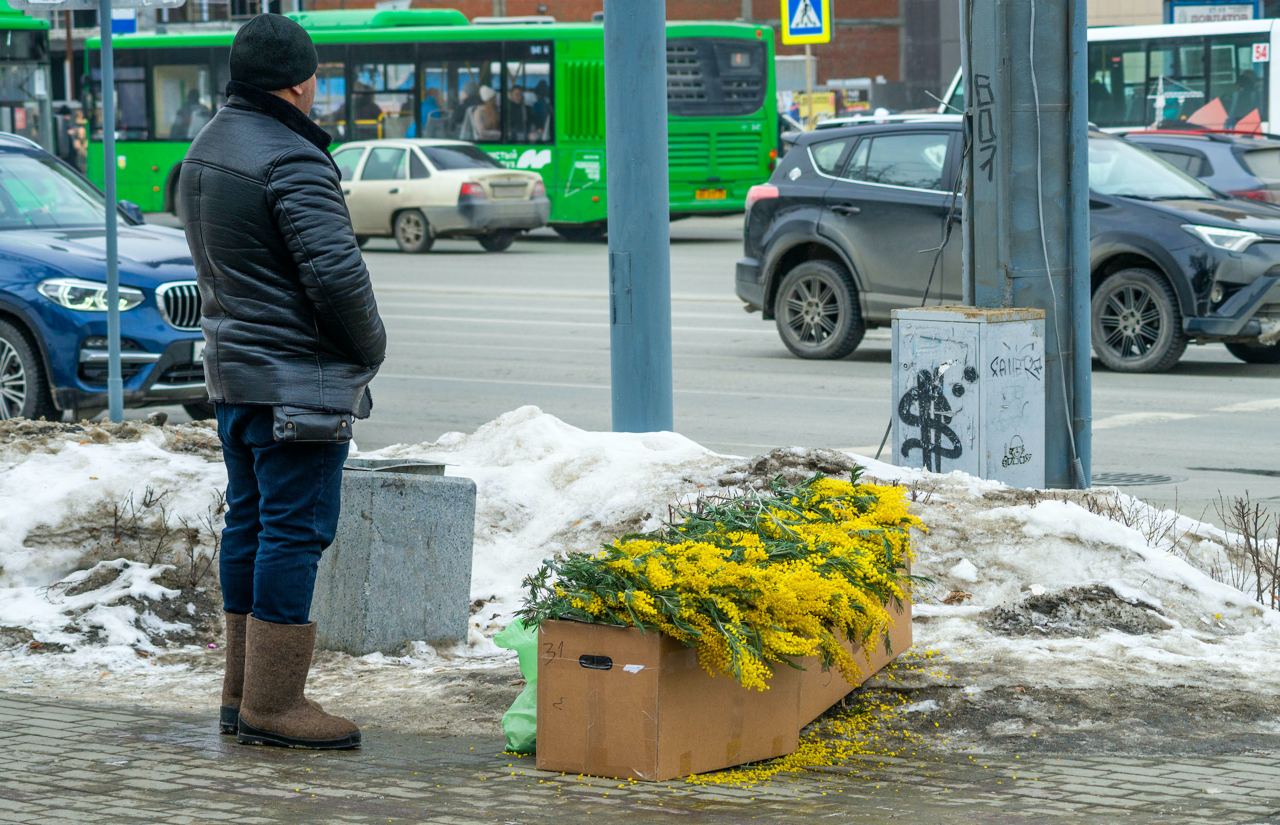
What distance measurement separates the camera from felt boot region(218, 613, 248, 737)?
5570 millimetres

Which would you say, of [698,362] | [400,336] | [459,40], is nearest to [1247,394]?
[698,362]

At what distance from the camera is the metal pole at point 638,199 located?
873 centimetres

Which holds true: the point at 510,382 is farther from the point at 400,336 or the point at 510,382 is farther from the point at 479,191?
the point at 479,191

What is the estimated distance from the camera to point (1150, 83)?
92.9 feet

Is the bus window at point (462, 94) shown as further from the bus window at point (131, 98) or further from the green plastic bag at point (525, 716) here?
the green plastic bag at point (525, 716)

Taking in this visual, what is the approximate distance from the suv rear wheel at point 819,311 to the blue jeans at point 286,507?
10828 millimetres

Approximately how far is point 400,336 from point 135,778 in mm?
13479

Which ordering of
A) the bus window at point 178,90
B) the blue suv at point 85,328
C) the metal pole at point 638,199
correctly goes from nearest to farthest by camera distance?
the metal pole at point 638,199, the blue suv at point 85,328, the bus window at point 178,90

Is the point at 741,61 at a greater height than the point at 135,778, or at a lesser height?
greater

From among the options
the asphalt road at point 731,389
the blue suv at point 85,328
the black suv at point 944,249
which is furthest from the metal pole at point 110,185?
the black suv at point 944,249

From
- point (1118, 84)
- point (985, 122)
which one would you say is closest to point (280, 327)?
point (985, 122)

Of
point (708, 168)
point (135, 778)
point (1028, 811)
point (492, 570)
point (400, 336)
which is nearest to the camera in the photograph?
point (1028, 811)

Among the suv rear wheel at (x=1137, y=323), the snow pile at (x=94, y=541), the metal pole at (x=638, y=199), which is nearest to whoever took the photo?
the snow pile at (x=94, y=541)

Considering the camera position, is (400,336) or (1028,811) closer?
(1028,811)
